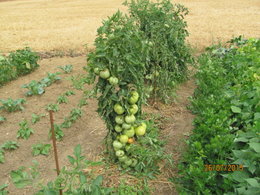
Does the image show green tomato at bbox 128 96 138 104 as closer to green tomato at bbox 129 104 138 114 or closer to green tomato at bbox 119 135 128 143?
green tomato at bbox 129 104 138 114

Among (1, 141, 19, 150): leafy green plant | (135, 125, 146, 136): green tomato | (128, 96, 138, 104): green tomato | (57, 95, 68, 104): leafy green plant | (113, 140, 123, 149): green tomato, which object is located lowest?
(1, 141, 19, 150): leafy green plant

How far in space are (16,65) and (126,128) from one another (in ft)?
11.5

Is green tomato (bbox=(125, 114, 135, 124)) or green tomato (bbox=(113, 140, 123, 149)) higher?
green tomato (bbox=(125, 114, 135, 124))

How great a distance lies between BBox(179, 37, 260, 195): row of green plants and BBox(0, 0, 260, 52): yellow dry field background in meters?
2.79

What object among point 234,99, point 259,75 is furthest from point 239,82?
point 234,99

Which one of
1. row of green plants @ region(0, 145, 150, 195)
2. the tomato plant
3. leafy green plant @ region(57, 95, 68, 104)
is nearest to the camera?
row of green plants @ region(0, 145, 150, 195)

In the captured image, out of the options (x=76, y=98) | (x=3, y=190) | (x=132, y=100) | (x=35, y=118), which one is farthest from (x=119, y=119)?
(x=76, y=98)

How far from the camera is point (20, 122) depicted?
3.76 m

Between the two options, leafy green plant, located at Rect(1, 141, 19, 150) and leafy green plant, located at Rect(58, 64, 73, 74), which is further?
leafy green plant, located at Rect(58, 64, 73, 74)

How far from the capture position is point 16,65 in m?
5.13

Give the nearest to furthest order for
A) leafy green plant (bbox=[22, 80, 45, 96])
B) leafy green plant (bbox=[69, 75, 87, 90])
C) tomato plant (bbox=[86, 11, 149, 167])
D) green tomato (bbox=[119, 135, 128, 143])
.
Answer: tomato plant (bbox=[86, 11, 149, 167])
green tomato (bbox=[119, 135, 128, 143])
leafy green plant (bbox=[22, 80, 45, 96])
leafy green plant (bbox=[69, 75, 87, 90])

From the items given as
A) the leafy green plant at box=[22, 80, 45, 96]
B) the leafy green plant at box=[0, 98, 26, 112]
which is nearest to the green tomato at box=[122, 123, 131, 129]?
the leafy green plant at box=[0, 98, 26, 112]

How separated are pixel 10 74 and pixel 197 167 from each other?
4.10 meters

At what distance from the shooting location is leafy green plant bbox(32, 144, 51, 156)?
306 cm
